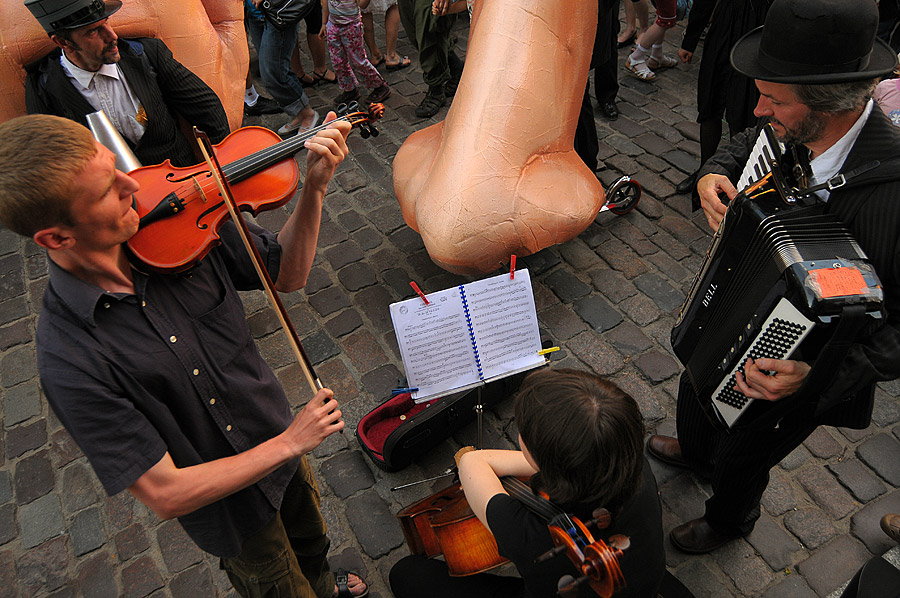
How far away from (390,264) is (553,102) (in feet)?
5.02

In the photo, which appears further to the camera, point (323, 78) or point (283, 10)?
point (323, 78)

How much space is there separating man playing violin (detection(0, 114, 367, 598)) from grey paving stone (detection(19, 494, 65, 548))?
1.48 meters

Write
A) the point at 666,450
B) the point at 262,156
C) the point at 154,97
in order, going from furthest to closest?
1. the point at 666,450
2. the point at 154,97
3. the point at 262,156

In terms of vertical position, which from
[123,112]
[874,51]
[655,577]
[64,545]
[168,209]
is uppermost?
[874,51]

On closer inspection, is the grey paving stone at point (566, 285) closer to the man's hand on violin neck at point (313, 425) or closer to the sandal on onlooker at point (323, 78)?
the man's hand on violin neck at point (313, 425)

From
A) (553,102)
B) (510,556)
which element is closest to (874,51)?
(553,102)

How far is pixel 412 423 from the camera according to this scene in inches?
120

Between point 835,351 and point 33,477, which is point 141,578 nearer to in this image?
point 33,477

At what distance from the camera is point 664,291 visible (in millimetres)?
3938

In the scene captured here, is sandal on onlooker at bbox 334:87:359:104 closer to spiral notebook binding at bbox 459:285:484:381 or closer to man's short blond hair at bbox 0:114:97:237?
spiral notebook binding at bbox 459:285:484:381

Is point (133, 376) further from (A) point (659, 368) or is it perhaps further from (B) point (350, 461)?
(A) point (659, 368)

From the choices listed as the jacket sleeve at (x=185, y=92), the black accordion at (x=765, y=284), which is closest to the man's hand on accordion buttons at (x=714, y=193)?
the black accordion at (x=765, y=284)

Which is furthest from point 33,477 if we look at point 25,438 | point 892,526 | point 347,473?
point 892,526

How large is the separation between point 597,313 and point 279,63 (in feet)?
10.8
